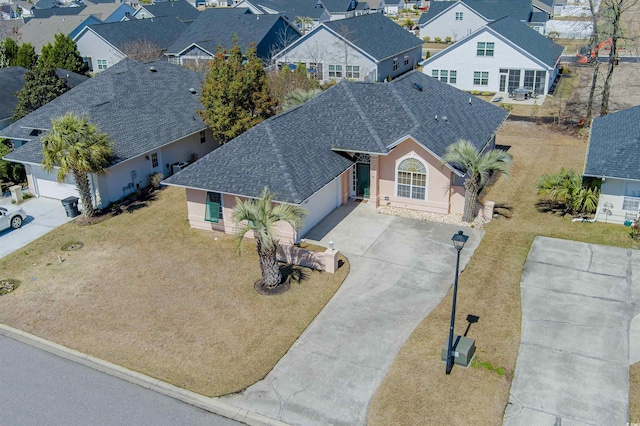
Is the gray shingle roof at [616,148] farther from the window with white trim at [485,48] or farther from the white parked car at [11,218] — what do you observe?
the white parked car at [11,218]

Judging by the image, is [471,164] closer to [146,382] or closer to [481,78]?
[146,382]

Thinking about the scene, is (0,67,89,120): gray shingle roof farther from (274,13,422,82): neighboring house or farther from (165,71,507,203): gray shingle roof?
(165,71,507,203): gray shingle roof

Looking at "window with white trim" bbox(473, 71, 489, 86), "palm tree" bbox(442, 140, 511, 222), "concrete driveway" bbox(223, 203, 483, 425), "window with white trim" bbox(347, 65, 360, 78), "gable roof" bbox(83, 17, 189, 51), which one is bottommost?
"concrete driveway" bbox(223, 203, 483, 425)

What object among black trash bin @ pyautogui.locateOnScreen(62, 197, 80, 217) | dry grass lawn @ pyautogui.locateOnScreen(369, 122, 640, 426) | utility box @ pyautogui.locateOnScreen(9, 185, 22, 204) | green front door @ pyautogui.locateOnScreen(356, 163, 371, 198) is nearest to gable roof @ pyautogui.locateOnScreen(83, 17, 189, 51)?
utility box @ pyautogui.locateOnScreen(9, 185, 22, 204)

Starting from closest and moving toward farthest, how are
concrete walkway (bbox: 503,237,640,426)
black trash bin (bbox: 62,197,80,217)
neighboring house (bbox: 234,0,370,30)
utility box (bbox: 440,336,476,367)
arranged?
concrete walkway (bbox: 503,237,640,426) → utility box (bbox: 440,336,476,367) → black trash bin (bbox: 62,197,80,217) → neighboring house (bbox: 234,0,370,30)

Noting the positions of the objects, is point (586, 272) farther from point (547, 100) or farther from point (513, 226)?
point (547, 100)

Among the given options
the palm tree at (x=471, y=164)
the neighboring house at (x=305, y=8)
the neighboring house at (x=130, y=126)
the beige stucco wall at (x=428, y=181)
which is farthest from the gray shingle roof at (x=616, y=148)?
the neighboring house at (x=305, y=8)

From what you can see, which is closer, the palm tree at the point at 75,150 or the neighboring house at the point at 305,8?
the palm tree at the point at 75,150
